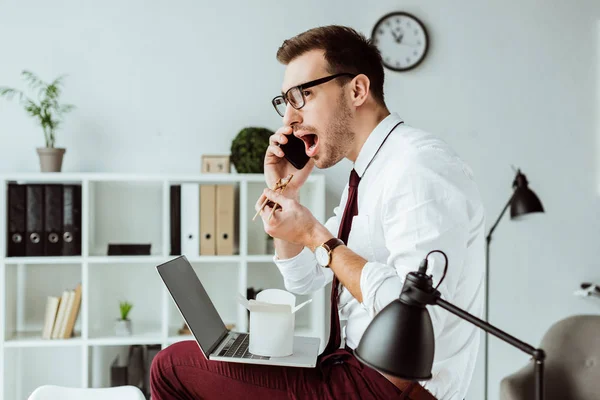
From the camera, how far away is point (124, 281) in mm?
3137

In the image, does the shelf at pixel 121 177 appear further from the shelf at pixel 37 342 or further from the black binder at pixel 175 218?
the shelf at pixel 37 342

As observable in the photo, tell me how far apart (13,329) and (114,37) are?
4.89ft

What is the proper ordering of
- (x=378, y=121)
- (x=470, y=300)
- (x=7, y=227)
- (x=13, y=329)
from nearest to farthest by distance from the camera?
(x=470, y=300) → (x=378, y=121) → (x=7, y=227) → (x=13, y=329)

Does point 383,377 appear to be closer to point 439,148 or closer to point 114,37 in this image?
point 439,148

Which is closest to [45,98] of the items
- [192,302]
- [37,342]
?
[37,342]

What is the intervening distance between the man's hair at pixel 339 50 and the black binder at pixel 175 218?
1308 mm

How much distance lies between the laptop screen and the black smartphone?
436mm

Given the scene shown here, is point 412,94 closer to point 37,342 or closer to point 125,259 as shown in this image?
point 125,259

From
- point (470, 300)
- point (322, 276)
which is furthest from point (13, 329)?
point (470, 300)

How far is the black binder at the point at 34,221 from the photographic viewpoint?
9.19 ft

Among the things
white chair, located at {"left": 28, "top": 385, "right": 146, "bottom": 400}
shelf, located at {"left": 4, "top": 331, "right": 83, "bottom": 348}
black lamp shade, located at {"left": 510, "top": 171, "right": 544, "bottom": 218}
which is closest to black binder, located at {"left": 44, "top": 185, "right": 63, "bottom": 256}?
shelf, located at {"left": 4, "top": 331, "right": 83, "bottom": 348}

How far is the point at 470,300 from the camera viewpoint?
1.38 m

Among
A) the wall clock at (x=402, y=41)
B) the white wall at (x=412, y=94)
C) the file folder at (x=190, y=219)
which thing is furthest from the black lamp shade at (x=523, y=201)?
the file folder at (x=190, y=219)

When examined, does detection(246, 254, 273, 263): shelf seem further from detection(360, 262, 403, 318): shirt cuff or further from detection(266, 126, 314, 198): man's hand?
detection(360, 262, 403, 318): shirt cuff
